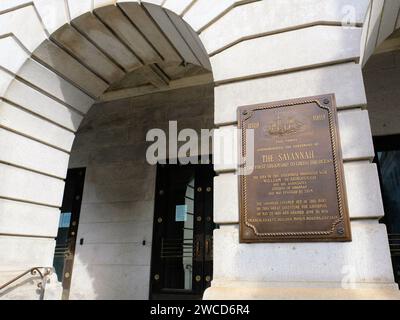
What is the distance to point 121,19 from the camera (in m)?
5.89

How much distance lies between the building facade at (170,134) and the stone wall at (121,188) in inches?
1.4

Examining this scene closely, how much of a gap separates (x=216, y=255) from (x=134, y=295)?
4.91m

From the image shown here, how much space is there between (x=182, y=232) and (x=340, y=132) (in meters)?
5.35

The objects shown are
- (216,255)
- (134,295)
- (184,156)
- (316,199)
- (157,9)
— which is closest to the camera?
(316,199)

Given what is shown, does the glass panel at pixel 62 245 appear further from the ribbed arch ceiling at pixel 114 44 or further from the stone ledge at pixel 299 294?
the stone ledge at pixel 299 294

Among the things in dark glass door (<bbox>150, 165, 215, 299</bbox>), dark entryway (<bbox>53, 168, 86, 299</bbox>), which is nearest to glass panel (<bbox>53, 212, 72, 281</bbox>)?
dark entryway (<bbox>53, 168, 86, 299</bbox>)

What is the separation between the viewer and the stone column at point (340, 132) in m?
3.64

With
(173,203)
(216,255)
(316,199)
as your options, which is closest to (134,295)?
(173,203)

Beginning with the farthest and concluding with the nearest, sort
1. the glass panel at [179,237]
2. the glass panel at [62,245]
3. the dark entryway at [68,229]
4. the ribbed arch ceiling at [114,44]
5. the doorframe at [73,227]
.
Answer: the glass panel at [62,245]
the dark entryway at [68,229]
the doorframe at [73,227]
the glass panel at [179,237]
the ribbed arch ceiling at [114,44]

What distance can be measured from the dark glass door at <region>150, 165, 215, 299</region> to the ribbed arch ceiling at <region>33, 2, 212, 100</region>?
3052mm

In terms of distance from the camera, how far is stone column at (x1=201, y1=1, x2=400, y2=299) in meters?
3.64

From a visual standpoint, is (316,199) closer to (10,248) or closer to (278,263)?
(278,263)

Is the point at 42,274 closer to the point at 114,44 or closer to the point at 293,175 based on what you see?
the point at 114,44

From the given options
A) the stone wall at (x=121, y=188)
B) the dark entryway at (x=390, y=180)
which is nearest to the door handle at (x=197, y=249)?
the stone wall at (x=121, y=188)
